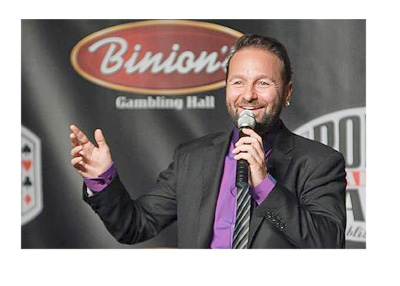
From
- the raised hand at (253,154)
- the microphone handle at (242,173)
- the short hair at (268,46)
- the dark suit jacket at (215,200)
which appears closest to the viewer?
the microphone handle at (242,173)

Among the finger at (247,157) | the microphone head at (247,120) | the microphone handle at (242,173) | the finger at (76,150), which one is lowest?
the microphone handle at (242,173)

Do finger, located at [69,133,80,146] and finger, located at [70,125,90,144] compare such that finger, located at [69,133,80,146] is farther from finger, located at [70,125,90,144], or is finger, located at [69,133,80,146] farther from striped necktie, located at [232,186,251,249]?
striped necktie, located at [232,186,251,249]

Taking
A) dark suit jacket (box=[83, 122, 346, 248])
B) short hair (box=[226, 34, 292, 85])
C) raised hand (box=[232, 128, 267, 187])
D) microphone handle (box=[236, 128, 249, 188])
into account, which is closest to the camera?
microphone handle (box=[236, 128, 249, 188])

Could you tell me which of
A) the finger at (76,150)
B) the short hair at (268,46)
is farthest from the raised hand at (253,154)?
the finger at (76,150)

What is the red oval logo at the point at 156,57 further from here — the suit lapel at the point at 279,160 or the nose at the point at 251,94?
the suit lapel at the point at 279,160

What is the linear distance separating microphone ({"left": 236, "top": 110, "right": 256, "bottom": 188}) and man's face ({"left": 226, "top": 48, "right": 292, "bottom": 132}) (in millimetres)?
32

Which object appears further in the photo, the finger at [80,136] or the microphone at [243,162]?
the finger at [80,136]

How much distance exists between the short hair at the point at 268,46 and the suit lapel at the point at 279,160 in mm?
276

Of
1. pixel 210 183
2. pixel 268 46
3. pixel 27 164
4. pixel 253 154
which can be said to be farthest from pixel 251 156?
pixel 27 164

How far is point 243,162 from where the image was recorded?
332 centimetres

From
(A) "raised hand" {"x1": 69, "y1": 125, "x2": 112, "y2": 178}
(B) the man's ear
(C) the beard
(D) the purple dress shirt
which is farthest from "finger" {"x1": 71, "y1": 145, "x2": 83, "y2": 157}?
(B) the man's ear

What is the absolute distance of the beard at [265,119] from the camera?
141 inches

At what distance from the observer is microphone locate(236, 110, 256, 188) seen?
3255 millimetres

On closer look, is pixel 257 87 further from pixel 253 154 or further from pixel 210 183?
pixel 210 183
